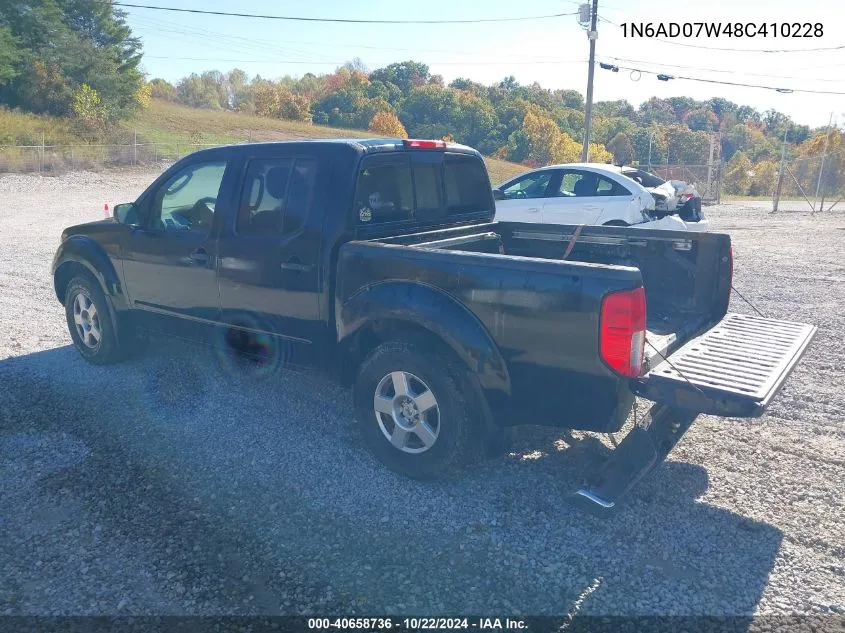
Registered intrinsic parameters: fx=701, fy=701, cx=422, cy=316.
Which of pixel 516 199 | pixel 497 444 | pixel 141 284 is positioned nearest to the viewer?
pixel 497 444

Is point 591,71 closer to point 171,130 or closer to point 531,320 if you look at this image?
point 531,320

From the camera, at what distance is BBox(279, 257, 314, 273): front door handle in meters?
4.70

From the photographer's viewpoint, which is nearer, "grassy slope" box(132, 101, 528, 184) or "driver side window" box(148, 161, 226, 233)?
"driver side window" box(148, 161, 226, 233)

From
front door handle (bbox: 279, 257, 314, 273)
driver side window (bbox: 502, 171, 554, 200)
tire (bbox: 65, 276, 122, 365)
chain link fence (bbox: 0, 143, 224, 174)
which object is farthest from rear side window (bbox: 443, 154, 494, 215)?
chain link fence (bbox: 0, 143, 224, 174)

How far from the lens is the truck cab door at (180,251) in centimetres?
530

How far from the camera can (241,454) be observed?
4691 mm

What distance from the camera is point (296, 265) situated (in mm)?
4742

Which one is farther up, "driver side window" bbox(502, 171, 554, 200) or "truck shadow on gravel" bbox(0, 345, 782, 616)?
"driver side window" bbox(502, 171, 554, 200)

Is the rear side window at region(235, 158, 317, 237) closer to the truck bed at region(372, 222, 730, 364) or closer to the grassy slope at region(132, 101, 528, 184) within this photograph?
the truck bed at region(372, 222, 730, 364)

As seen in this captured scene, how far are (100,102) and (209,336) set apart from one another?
4530cm

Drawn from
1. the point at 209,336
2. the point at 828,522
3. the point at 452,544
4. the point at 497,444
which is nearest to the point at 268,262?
the point at 209,336

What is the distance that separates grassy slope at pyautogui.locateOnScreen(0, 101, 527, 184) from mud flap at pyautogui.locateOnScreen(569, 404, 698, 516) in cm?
3137

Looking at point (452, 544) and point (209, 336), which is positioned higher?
point (209, 336)

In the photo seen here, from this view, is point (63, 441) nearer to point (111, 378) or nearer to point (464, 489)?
point (111, 378)
